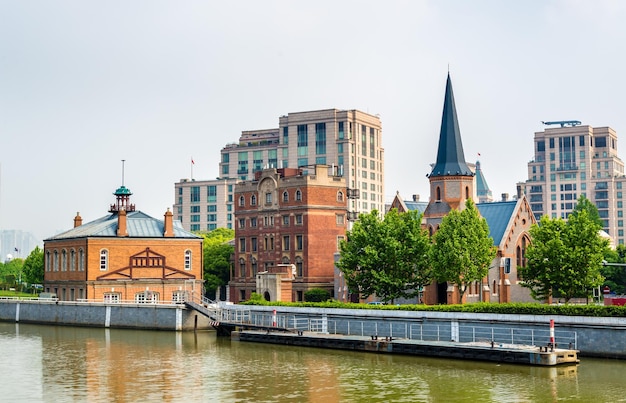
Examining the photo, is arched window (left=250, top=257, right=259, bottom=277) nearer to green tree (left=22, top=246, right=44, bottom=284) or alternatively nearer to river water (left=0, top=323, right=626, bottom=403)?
river water (left=0, top=323, right=626, bottom=403)

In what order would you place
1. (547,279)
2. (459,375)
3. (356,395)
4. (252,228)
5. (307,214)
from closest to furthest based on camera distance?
(356,395) < (459,375) < (547,279) < (307,214) < (252,228)

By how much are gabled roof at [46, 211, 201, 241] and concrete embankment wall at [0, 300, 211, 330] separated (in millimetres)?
8595

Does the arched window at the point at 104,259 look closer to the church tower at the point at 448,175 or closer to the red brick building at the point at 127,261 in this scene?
the red brick building at the point at 127,261

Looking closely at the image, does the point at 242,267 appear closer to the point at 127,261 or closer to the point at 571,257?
the point at 127,261

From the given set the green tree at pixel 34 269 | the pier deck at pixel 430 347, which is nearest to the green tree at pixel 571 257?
the pier deck at pixel 430 347

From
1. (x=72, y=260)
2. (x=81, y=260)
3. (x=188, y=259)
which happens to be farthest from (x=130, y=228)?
(x=188, y=259)

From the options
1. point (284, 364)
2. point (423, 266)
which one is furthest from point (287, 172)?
point (284, 364)

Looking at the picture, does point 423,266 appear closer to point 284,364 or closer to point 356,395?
point 284,364

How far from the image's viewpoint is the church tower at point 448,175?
91.8m

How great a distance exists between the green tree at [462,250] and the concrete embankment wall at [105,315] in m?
22.9

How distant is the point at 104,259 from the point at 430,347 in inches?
1908

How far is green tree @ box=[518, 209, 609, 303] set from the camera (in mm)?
74812

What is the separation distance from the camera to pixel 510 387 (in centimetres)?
5075

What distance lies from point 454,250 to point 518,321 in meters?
17.9
